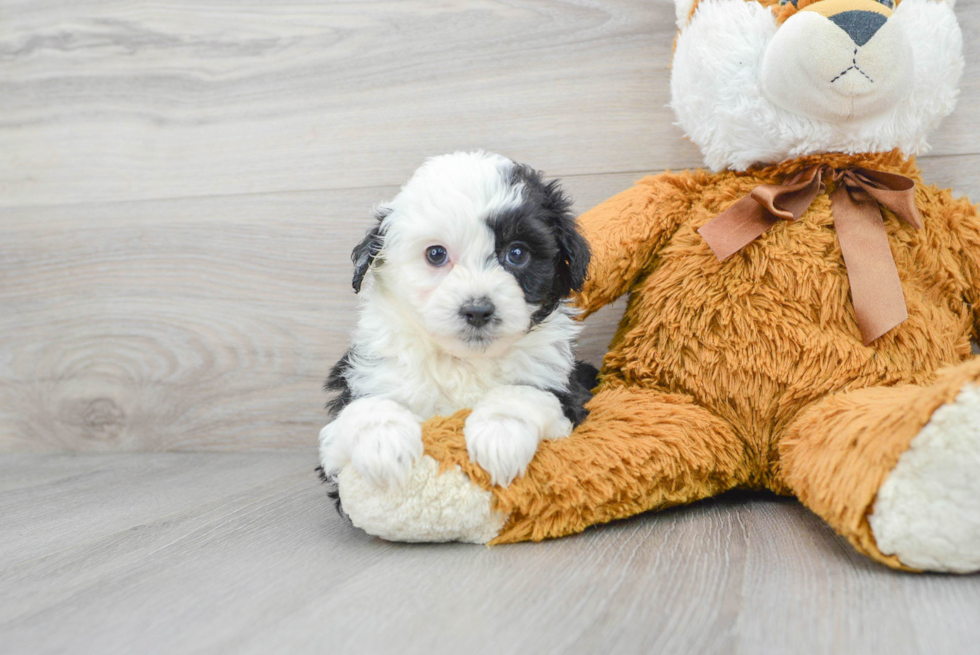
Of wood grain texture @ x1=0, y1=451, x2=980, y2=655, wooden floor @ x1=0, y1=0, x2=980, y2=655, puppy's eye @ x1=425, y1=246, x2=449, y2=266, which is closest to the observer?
wood grain texture @ x1=0, y1=451, x2=980, y2=655

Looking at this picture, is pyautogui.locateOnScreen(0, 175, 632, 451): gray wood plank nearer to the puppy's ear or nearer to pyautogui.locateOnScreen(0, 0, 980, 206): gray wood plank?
pyautogui.locateOnScreen(0, 0, 980, 206): gray wood plank

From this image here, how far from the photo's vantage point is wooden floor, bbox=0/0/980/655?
4.33 feet

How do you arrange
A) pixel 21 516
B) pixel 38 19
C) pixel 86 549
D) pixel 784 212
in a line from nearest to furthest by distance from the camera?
pixel 86 549
pixel 784 212
pixel 21 516
pixel 38 19

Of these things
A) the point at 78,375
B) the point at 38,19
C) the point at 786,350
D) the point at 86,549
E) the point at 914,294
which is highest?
the point at 38,19

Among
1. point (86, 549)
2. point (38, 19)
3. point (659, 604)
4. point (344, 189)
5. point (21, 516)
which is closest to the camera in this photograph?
point (659, 604)

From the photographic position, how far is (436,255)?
119 centimetres

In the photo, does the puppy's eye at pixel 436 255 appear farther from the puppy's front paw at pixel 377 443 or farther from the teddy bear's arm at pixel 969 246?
the teddy bear's arm at pixel 969 246

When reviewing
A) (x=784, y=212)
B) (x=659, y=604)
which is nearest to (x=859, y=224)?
(x=784, y=212)

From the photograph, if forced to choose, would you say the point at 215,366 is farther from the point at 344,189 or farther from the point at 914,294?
the point at 914,294

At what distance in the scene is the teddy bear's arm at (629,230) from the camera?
1399 mm

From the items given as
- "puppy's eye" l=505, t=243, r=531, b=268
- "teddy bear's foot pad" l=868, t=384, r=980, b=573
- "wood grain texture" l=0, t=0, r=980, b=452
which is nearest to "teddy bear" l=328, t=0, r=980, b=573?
"teddy bear's foot pad" l=868, t=384, r=980, b=573

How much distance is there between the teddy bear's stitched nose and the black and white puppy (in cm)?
52

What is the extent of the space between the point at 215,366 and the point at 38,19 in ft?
3.45

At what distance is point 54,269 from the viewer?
6.75ft
